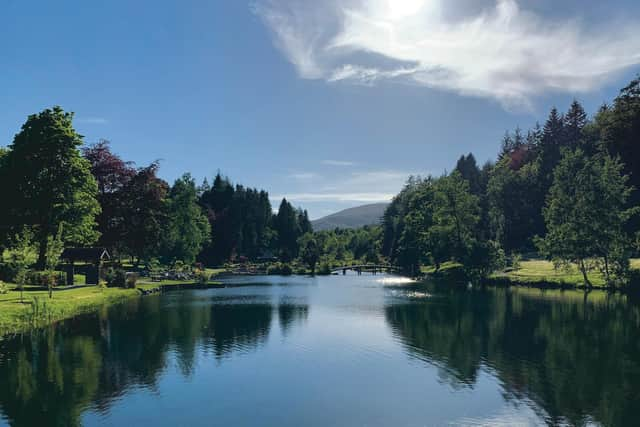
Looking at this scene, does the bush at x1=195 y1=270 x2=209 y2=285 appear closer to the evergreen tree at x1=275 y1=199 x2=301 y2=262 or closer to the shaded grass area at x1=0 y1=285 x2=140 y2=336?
the shaded grass area at x1=0 y1=285 x2=140 y2=336

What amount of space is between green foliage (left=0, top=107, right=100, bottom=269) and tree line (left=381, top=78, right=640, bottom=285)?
73907mm

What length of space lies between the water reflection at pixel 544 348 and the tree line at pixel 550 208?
50.3 feet

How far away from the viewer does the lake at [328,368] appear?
75.0ft

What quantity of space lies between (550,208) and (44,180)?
84.8 m

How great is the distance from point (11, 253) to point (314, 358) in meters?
35.3

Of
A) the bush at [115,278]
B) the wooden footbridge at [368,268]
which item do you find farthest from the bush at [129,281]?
the wooden footbridge at [368,268]

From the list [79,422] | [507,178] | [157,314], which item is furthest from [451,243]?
[79,422]

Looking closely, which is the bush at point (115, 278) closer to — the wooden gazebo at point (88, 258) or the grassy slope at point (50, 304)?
the wooden gazebo at point (88, 258)

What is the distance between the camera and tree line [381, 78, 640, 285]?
78.0 metres

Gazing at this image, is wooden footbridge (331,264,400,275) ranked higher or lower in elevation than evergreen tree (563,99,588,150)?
lower

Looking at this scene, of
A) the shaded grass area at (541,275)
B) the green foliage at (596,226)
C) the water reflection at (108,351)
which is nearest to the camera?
the water reflection at (108,351)

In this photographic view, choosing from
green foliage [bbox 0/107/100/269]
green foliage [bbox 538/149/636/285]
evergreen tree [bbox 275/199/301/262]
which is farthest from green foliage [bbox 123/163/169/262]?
evergreen tree [bbox 275/199/301/262]

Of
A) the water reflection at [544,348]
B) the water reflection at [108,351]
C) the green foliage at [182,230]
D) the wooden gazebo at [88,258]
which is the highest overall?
the green foliage at [182,230]

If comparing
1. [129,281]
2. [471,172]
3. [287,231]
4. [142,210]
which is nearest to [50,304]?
[129,281]
